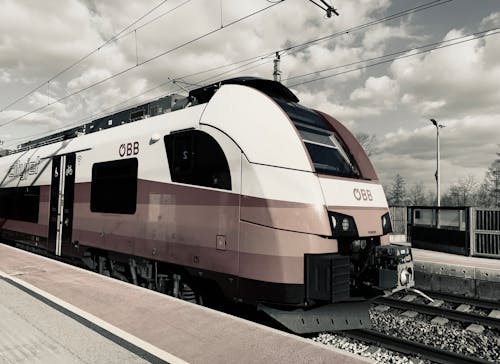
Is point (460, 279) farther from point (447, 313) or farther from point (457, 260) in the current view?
point (447, 313)

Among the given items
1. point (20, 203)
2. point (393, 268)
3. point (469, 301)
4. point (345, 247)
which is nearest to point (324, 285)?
point (345, 247)

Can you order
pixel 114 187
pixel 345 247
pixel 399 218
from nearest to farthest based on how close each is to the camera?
pixel 345 247, pixel 114 187, pixel 399 218

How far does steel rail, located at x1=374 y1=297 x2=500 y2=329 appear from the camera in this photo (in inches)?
275

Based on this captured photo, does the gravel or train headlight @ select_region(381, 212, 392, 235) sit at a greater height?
train headlight @ select_region(381, 212, 392, 235)

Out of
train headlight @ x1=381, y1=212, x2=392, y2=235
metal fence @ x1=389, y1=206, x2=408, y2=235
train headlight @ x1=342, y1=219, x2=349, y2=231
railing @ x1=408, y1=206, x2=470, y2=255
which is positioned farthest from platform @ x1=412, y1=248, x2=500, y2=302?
metal fence @ x1=389, y1=206, x2=408, y2=235

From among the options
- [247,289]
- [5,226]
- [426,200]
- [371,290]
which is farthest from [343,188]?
[426,200]

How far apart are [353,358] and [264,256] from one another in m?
1.60

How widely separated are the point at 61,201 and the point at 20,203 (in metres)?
3.53

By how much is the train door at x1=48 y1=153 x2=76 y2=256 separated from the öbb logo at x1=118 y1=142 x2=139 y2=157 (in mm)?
2238

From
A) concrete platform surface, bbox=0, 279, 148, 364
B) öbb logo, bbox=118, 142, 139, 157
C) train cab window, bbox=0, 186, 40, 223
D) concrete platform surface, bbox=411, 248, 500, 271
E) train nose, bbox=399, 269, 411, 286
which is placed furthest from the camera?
train cab window, bbox=0, 186, 40, 223

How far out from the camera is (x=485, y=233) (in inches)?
503

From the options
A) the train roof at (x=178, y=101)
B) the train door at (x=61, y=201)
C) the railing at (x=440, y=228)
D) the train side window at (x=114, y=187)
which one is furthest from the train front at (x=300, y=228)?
the railing at (x=440, y=228)

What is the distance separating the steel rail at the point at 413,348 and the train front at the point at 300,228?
15.6 inches

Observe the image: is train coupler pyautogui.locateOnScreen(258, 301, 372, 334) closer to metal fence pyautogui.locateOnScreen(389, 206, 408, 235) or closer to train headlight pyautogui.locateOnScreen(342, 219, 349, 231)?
train headlight pyautogui.locateOnScreen(342, 219, 349, 231)
